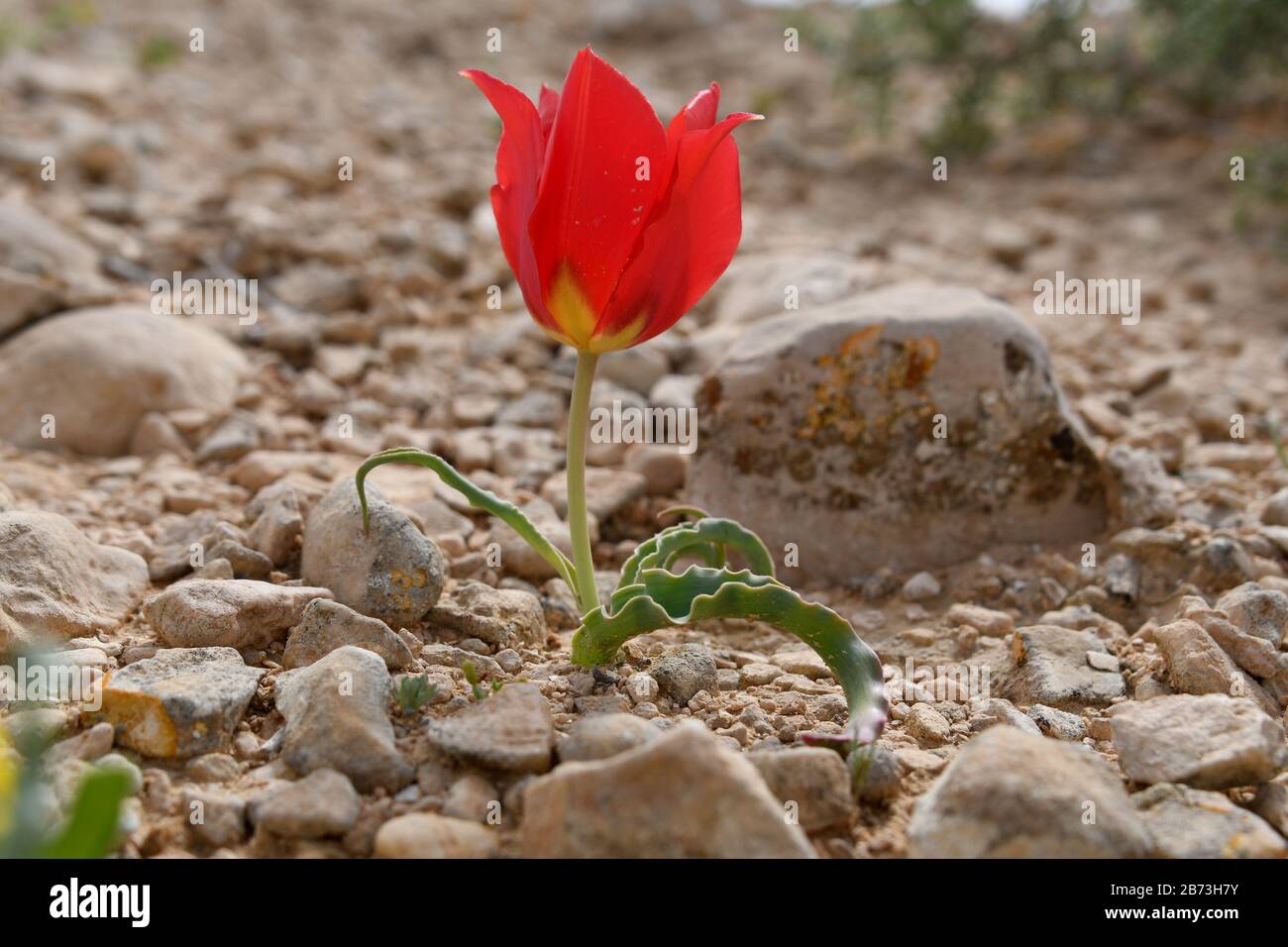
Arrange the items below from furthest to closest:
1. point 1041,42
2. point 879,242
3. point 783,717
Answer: point 1041,42 < point 879,242 < point 783,717

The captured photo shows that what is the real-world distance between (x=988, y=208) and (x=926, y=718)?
4.64m

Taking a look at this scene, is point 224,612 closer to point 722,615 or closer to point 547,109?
point 722,615

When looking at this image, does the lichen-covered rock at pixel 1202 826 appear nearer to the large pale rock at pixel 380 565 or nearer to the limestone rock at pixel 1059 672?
the limestone rock at pixel 1059 672

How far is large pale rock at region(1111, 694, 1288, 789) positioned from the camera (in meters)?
1.85

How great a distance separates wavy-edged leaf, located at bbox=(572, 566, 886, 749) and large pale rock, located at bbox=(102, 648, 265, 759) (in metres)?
0.64

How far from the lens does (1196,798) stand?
182 centimetres

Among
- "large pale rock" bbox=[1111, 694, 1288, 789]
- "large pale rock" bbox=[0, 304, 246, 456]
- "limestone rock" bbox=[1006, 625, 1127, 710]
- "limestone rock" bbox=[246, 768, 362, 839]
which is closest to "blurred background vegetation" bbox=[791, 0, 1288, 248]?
"large pale rock" bbox=[0, 304, 246, 456]

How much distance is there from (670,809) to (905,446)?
1657mm

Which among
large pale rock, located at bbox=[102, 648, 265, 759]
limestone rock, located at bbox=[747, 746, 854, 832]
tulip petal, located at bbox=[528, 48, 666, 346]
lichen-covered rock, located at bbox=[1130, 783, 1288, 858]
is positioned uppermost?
tulip petal, located at bbox=[528, 48, 666, 346]


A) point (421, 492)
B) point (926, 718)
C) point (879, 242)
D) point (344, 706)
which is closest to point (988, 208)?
point (879, 242)

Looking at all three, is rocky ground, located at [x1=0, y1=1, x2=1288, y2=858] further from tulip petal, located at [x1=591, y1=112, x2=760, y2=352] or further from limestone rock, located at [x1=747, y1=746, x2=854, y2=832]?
tulip petal, located at [x1=591, y1=112, x2=760, y2=352]

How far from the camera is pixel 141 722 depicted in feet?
6.21

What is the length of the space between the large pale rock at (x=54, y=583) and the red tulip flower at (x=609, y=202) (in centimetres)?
109
